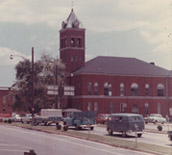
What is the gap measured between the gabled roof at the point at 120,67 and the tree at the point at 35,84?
963 centimetres

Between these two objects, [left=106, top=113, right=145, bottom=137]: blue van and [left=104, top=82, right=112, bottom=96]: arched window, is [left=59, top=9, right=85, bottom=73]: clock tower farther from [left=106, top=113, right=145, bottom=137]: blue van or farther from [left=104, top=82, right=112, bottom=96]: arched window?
[left=106, top=113, right=145, bottom=137]: blue van

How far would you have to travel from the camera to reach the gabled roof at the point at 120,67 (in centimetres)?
9662

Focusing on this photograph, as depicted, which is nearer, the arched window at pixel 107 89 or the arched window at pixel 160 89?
the arched window at pixel 107 89

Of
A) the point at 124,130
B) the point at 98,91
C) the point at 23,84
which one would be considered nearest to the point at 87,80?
the point at 98,91

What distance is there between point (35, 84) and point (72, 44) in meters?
21.0

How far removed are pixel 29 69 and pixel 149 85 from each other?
106 feet

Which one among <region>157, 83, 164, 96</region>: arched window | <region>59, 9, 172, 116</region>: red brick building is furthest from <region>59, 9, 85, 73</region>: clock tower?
<region>157, 83, 164, 96</region>: arched window

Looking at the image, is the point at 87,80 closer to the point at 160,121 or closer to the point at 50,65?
the point at 50,65

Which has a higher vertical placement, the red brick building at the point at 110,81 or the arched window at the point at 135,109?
the red brick building at the point at 110,81

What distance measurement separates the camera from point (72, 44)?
101750 millimetres

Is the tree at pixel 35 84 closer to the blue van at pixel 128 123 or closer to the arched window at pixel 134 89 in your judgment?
the arched window at pixel 134 89

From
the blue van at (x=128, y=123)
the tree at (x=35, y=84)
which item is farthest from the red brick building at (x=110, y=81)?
the blue van at (x=128, y=123)

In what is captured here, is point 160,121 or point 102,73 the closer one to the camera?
point 160,121

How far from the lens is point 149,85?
10175cm
